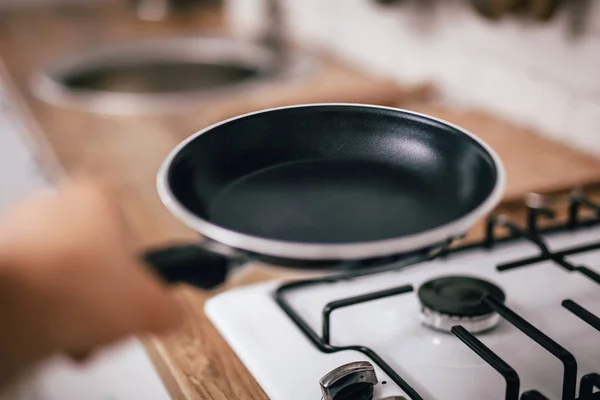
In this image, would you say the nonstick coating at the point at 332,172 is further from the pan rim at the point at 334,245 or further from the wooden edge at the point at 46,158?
the wooden edge at the point at 46,158

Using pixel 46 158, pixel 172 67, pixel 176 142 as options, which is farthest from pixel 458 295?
pixel 172 67

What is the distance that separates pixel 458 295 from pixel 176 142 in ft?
1.97

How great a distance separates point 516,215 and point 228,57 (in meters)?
1.14

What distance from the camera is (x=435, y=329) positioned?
635mm

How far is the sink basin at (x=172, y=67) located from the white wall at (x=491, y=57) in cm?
15

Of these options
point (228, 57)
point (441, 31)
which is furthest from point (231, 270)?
point (228, 57)

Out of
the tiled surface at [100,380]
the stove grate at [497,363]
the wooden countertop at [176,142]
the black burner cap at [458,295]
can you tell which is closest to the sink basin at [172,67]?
the wooden countertop at [176,142]

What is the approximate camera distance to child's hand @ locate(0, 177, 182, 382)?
0.44 meters

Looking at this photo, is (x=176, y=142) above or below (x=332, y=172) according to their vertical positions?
below

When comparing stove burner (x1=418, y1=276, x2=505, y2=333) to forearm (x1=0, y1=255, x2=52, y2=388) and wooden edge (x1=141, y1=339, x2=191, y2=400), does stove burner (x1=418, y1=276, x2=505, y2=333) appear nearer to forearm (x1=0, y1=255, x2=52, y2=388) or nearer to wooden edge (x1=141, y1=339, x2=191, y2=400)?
wooden edge (x1=141, y1=339, x2=191, y2=400)

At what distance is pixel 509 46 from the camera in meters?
1.15

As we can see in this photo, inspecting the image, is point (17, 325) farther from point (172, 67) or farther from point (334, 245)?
point (172, 67)

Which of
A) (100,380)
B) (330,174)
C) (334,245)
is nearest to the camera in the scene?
(334,245)

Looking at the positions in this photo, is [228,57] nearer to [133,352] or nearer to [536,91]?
[536,91]
